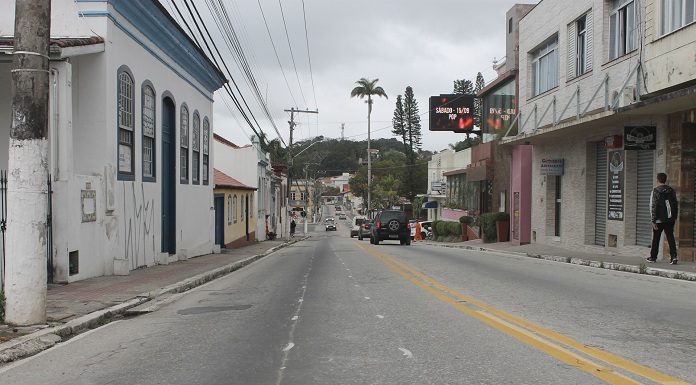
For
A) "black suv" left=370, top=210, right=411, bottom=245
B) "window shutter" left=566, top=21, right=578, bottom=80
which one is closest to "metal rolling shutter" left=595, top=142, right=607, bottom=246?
"window shutter" left=566, top=21, right=578, bottom=80

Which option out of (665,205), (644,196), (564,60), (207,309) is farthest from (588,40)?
(207,309)

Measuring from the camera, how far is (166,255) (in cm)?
1759

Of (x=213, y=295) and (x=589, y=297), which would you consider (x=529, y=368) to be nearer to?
(x=589, y=297)

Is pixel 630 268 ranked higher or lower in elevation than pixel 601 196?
lower

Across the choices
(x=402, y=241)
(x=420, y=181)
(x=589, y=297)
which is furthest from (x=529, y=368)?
(x=420, y=181)

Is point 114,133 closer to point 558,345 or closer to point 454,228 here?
point 558,345

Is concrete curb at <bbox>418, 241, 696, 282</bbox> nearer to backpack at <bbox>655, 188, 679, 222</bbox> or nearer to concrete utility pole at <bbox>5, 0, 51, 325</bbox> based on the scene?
backpack at <bbox>655, 188, 679, 222</bbox>

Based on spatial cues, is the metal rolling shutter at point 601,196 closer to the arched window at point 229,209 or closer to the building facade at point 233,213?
the building facade at point 233,213

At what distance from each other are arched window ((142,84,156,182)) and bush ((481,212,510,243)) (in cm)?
1841

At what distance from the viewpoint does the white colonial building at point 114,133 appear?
1159 cm

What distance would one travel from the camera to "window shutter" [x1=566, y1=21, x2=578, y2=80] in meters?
22.0

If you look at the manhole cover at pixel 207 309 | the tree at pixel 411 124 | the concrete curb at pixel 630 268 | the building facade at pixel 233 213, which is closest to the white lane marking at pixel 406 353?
the manhole cover at pixel 207 309

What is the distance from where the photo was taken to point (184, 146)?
21.0 meters

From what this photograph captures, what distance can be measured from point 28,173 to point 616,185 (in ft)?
54.7
